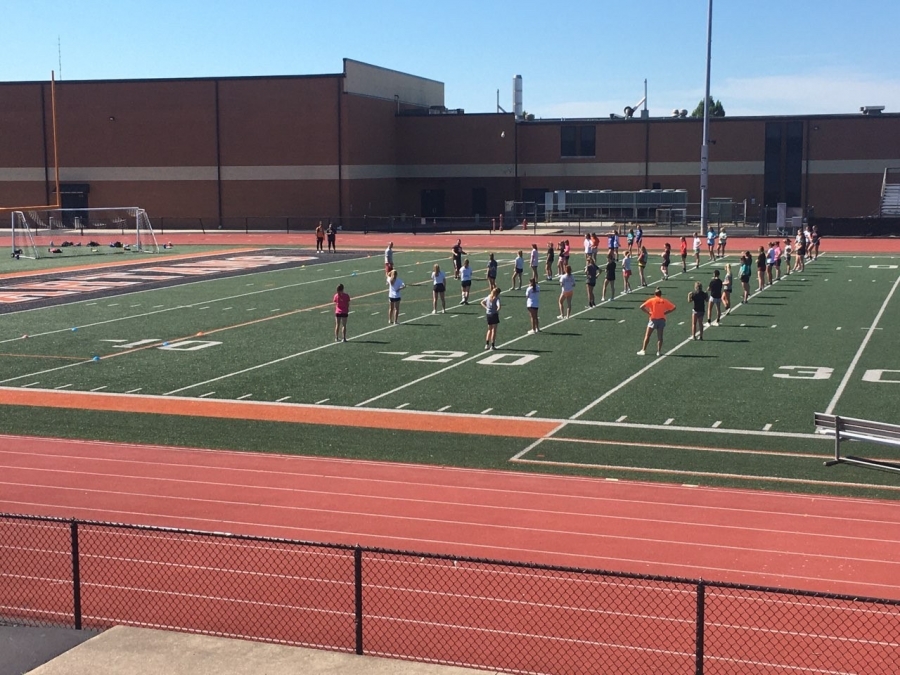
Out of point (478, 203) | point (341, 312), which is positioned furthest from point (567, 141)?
point (341, 312)

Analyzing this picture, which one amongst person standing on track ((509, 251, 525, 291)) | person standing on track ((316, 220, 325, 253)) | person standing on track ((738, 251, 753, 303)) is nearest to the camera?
person standing on track ((738, 251, 753, 303))

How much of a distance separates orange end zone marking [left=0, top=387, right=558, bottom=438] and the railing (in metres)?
6.72

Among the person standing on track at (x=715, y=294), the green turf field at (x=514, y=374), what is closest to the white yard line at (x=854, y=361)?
the green turf field at (x=514, y=374)

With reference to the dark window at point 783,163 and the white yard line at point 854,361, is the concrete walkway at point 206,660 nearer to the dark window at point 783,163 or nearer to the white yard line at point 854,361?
the white yard line at point 854,361

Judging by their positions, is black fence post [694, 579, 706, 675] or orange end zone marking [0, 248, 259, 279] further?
orange end zone marking [0, 248, 259, 279]

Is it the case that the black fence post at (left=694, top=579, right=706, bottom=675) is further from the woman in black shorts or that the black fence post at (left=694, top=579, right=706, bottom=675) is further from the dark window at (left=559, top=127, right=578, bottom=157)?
the dark window at (left=559, top=127, right=578, bottom=157)

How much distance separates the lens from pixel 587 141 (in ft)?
281

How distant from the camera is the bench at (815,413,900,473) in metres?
16.9

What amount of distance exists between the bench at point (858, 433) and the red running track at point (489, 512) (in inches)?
73.0

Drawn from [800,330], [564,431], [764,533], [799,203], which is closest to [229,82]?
[799,203]

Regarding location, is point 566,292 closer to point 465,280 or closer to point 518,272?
point 465,280

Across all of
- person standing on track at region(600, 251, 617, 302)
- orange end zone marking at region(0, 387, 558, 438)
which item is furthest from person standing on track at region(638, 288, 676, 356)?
person standing on track at region(600, 251, 617, 302)

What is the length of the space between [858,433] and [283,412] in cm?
1011

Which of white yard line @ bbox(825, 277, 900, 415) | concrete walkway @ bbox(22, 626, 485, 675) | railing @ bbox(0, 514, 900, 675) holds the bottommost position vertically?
railing @ bbox(0, 514, 900, 675)
